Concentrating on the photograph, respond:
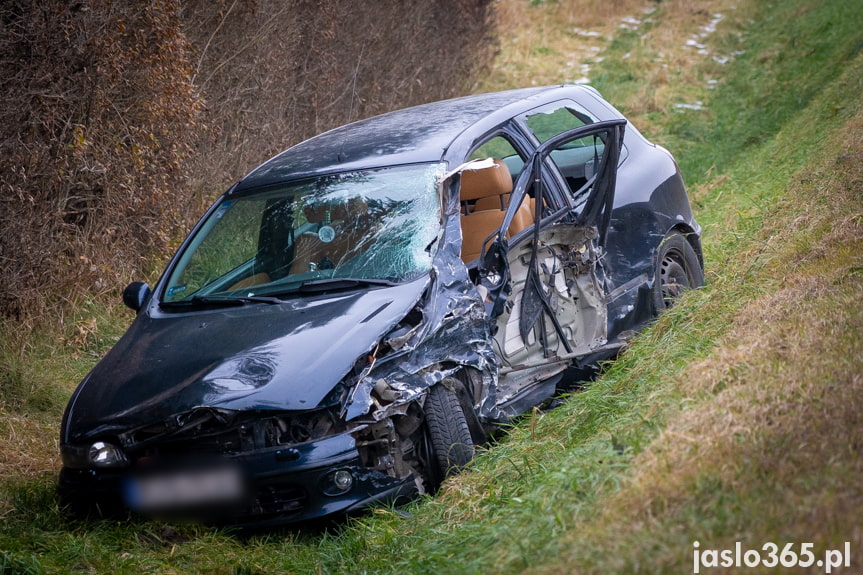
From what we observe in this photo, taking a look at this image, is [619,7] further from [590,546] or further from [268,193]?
[590,546]

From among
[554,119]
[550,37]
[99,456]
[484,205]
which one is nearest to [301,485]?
[99,456]

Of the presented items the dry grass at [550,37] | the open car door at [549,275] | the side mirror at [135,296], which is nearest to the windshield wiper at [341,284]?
the open car door at [549,275]

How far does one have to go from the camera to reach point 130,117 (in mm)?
7137

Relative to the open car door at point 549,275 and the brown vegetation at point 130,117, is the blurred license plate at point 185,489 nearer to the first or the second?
the open car door at point 549,275

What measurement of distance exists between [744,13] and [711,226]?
1647 centimetres

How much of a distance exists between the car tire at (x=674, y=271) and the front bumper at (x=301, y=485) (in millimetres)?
2542

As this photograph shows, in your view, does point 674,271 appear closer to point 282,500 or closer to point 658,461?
point 658,461

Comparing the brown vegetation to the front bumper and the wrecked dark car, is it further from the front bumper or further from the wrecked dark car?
the front bumper

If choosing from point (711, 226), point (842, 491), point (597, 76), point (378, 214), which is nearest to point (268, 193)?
point (378, 214)

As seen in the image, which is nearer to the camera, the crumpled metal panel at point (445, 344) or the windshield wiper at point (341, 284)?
the crumpled metal panel at point (445, 344)

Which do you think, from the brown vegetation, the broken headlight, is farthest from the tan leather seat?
the brown vegetation

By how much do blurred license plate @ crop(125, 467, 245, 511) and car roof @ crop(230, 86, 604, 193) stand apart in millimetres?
2007

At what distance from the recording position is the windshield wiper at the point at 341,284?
4570 mm

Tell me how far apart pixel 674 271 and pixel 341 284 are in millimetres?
2561
